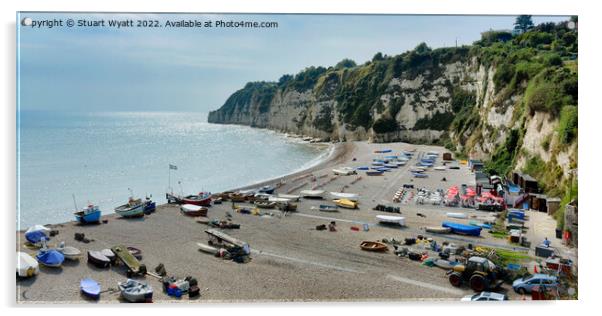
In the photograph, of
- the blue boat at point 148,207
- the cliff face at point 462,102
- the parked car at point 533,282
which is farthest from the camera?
the cliff face at point 462,102

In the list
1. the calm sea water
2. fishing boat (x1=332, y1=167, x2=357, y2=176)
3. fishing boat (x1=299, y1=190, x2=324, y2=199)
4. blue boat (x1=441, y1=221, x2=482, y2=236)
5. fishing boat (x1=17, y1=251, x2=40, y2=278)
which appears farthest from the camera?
fishing boat (x1=332, y1=167, x2=357, y2=176)

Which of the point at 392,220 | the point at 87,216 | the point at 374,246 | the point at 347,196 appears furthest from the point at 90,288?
the point at 347,196

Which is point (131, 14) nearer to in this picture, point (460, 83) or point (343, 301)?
point (343, 301)

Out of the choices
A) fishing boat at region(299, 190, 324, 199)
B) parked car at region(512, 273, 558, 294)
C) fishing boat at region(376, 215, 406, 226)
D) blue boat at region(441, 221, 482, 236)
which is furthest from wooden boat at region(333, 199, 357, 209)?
parked car at region(512, 273, 558, 294)

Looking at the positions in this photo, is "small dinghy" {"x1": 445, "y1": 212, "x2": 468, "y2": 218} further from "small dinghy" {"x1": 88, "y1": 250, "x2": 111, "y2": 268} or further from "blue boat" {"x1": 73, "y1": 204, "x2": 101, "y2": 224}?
"blue boat" {"x1": 73, "y1": 204, "x2": 101, "y2": 224}

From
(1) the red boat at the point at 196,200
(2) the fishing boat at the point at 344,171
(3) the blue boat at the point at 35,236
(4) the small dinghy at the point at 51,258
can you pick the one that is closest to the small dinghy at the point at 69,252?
(4) the small dinghy at the point at 51,258

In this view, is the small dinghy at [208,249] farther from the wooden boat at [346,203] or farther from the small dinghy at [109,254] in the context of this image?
the wooden boat at [346,203]
